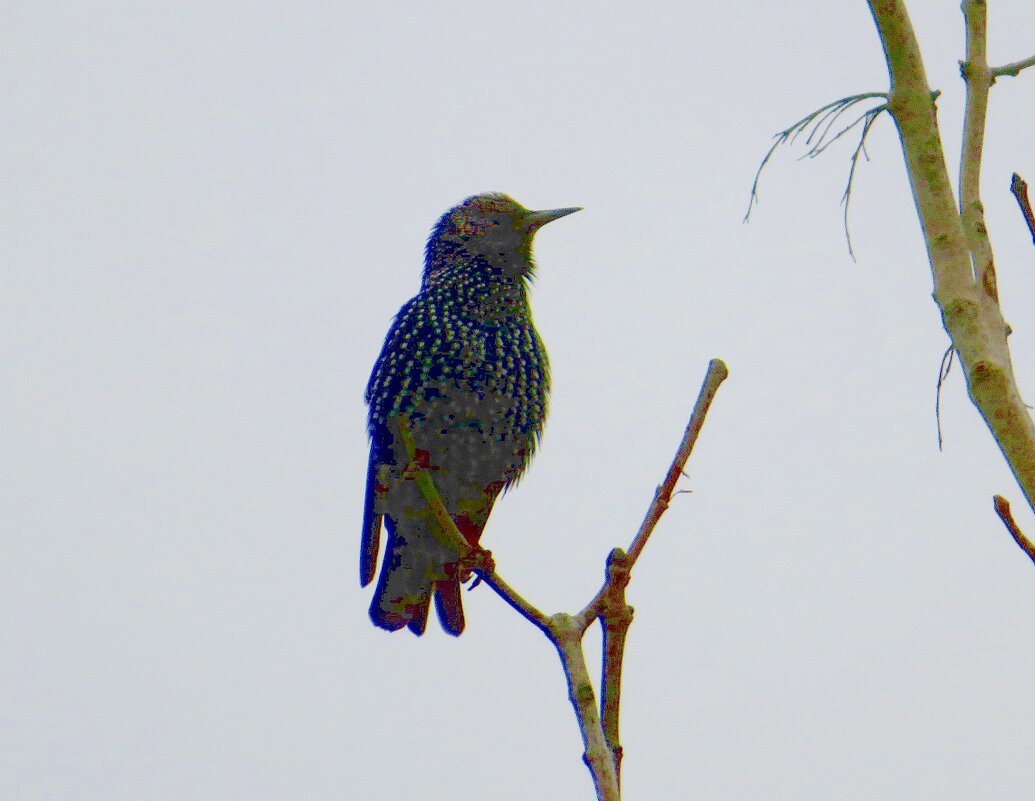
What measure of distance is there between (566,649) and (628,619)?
0.12 m

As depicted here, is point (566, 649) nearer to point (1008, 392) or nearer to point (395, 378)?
point (1008, 392)

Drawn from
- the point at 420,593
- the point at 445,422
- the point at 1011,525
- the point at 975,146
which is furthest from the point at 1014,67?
the point at 420,593

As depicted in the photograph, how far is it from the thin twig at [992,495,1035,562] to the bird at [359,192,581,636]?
134 inches

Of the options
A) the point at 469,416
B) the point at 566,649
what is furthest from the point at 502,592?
the point at 469,416

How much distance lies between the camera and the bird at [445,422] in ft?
16.7

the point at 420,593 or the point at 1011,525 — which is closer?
the point at 1011,525

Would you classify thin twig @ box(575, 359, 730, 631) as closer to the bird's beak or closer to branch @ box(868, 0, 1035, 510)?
branch @ box(868, 0, 1035, 510)

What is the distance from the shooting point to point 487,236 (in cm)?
589

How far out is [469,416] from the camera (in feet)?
16.6

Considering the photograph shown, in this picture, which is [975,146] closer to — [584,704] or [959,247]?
[959,247]

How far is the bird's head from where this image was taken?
18.8 ft

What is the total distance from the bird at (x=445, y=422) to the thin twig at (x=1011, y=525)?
3.41 m

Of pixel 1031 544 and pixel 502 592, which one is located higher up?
pixel 502 592

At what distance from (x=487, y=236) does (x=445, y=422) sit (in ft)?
3.98
